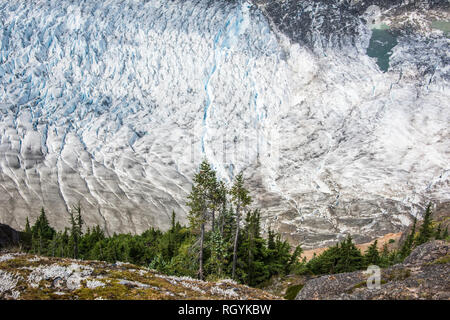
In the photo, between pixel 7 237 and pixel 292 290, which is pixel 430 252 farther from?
pixel 7 237

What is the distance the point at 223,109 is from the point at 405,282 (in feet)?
486

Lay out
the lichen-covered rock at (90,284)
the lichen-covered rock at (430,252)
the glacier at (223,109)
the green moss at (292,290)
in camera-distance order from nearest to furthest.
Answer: the lichen-covered rock at (90,284) → the lichen-covered rock at (430,252) → the green moss at (292,290) → the glacier at (223,109)

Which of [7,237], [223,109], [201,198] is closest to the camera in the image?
[201,198]

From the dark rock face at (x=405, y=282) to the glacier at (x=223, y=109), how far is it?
100m

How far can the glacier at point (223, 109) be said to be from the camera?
438 ft

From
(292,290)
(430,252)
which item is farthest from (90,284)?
(292,290)

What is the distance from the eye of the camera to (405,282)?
17.3 metres

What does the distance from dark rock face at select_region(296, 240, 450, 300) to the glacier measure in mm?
100297

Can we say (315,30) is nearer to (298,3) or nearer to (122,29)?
(298,3)

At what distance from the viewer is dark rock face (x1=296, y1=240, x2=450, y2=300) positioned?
1494 cm

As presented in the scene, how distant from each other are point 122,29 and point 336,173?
135 metres

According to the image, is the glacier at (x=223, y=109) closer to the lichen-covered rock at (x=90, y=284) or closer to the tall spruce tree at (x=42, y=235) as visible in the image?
the tall spruce tree at (x=42, y=235)

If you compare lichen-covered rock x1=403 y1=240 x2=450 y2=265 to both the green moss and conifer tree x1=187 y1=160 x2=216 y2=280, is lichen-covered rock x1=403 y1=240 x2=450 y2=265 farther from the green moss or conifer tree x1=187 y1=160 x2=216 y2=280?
conifer tree x1=187 y1=160 x2=216 y2=280

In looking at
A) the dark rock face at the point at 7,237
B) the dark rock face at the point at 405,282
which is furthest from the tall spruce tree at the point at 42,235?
the dark rock face at the point at 405,282
